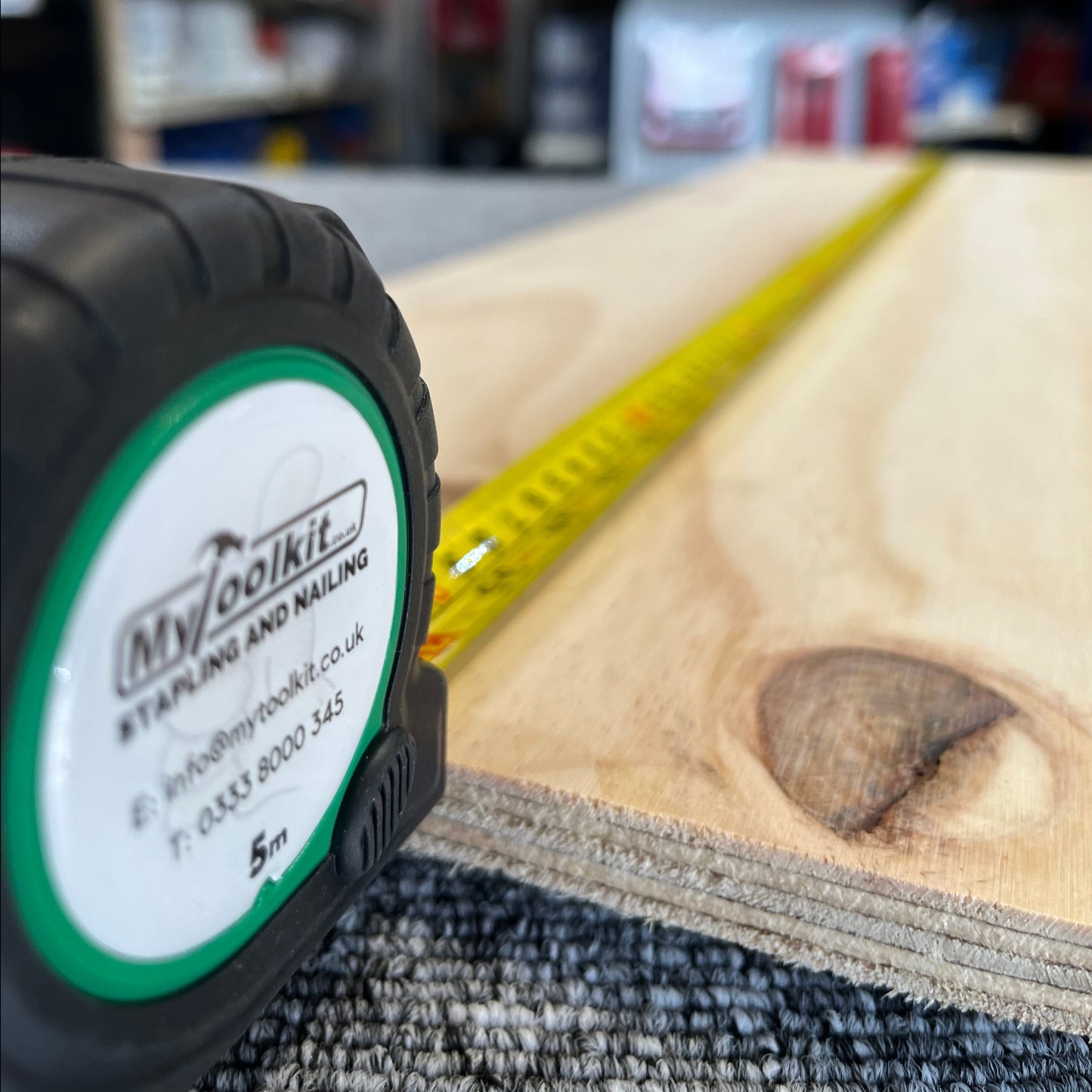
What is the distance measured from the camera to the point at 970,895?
1.24 feet

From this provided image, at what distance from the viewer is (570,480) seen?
2.33 ft

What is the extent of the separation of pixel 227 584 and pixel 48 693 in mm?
54

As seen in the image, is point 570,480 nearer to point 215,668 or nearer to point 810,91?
point 215,668

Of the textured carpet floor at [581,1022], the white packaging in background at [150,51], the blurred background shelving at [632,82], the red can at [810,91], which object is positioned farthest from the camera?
the red can at [810,91]

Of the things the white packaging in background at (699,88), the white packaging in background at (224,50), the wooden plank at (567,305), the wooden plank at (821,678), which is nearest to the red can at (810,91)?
the white packaging in background at (699,88)

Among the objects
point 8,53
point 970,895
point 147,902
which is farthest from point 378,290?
point 8,53

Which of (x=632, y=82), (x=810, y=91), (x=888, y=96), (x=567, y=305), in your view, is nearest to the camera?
(x=567, y=305)

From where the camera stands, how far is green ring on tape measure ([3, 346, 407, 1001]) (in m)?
0.23

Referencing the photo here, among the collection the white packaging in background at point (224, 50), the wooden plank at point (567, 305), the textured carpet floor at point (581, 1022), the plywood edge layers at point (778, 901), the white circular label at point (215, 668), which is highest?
the white packaging in background at point (224, 50)

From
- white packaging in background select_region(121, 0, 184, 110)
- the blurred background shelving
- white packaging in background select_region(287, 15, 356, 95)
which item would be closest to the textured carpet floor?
white packaging in background select_region(121, 0, 184, 110)

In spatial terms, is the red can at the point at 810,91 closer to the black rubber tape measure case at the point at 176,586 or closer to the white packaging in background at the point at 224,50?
the white packaging in background at the point at 224,50

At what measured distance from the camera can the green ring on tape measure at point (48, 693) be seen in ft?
0.77

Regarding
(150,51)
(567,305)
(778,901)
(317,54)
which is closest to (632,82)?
(317,54)

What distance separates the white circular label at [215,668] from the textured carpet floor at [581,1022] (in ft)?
0.30
